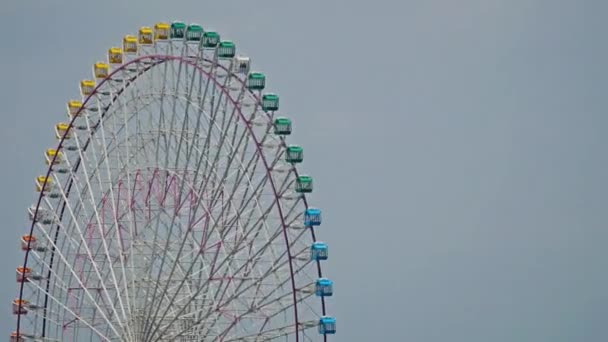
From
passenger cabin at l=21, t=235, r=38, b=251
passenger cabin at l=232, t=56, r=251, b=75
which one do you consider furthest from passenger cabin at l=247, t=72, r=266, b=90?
passenger cabin at l=21, t=235, r=38, b=251

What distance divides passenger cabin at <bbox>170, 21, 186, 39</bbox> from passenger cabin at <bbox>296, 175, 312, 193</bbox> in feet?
32.9

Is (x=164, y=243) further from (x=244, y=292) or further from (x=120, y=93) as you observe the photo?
(x=120, y=93)

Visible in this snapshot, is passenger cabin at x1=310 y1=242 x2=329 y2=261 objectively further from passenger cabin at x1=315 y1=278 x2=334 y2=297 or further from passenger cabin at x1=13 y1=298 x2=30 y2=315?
passenger cabin at x1=13 y1=298 x2=30 y2=315

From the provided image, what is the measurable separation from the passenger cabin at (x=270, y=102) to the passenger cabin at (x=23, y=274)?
21.5 metres

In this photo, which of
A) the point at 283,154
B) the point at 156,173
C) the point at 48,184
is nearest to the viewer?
the point at 283,154

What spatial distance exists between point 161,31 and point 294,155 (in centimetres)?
1035

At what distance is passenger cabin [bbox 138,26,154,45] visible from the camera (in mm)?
83375

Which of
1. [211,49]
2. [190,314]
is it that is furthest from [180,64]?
[190,314]

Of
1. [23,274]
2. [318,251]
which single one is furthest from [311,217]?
[23,274]

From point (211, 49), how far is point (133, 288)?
12.9 metres

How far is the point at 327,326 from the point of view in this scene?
75562 mm

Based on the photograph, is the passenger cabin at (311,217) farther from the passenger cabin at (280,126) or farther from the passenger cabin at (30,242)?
the passenger cabin at (30,242)

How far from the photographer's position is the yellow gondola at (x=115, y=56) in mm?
86312

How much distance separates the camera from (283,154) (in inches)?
3044
